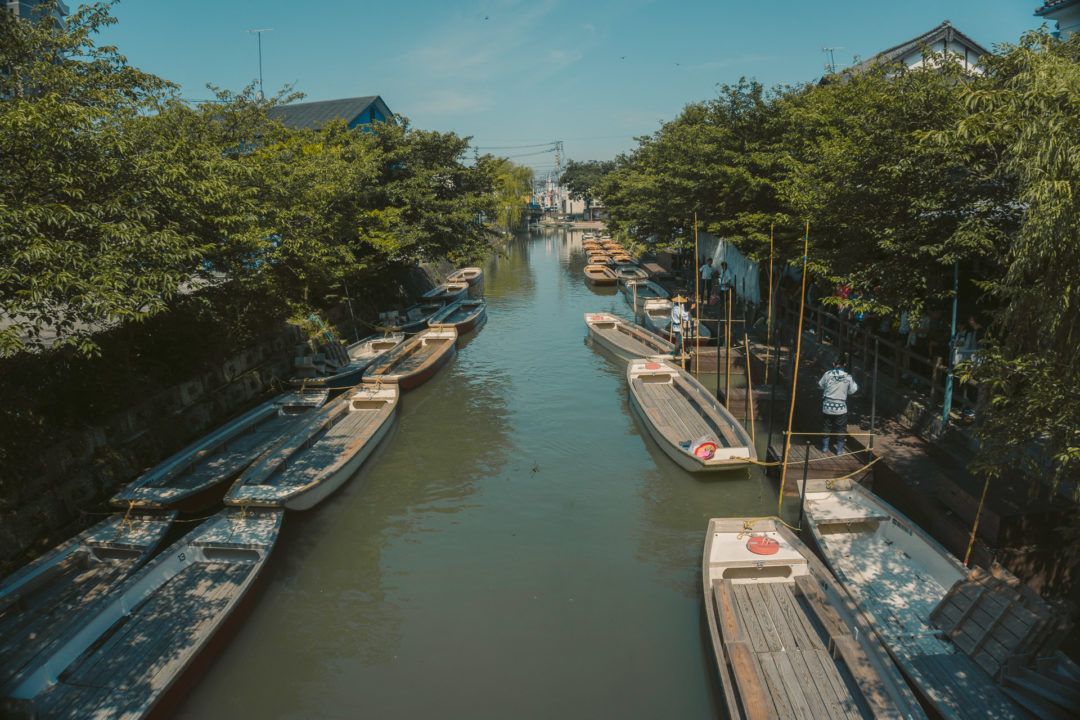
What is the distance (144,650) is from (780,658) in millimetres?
8408

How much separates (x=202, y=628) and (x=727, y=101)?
905 inches

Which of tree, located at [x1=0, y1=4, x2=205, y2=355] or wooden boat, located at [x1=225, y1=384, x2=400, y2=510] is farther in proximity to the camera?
wooden boat, located at [x1=225, y1=384, x2=400, y2=510]

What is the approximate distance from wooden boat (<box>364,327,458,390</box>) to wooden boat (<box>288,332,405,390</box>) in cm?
42

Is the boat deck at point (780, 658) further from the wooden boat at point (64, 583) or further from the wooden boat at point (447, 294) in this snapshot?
the wooden boat at point (447, 294)

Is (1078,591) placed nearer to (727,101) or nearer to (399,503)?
(399,503)

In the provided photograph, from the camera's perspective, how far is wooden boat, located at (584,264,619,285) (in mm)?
44750

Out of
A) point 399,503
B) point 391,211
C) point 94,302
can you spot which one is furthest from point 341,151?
point 94,302

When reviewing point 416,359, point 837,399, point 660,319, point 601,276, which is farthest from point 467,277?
point 837,399

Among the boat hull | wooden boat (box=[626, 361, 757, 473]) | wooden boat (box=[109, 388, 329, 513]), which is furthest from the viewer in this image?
wooden boat (box=[626, 361, 757, 473])

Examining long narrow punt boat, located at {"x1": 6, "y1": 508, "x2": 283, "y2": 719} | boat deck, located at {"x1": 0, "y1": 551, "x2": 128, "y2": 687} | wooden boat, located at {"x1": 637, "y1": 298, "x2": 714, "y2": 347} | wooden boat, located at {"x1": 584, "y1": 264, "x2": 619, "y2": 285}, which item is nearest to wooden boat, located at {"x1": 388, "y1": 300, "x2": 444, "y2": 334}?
wooden boat, located at {"x1": 637, "y1": 298, "x2": 714, "y2": 347}

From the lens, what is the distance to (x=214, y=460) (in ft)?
48.4

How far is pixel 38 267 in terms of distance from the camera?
8555mm

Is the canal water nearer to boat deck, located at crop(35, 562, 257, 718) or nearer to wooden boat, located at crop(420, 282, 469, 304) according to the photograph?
boat deck, located at crop(35, 562, 257, 718)

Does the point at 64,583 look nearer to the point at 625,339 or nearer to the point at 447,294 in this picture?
the point at 625,339
